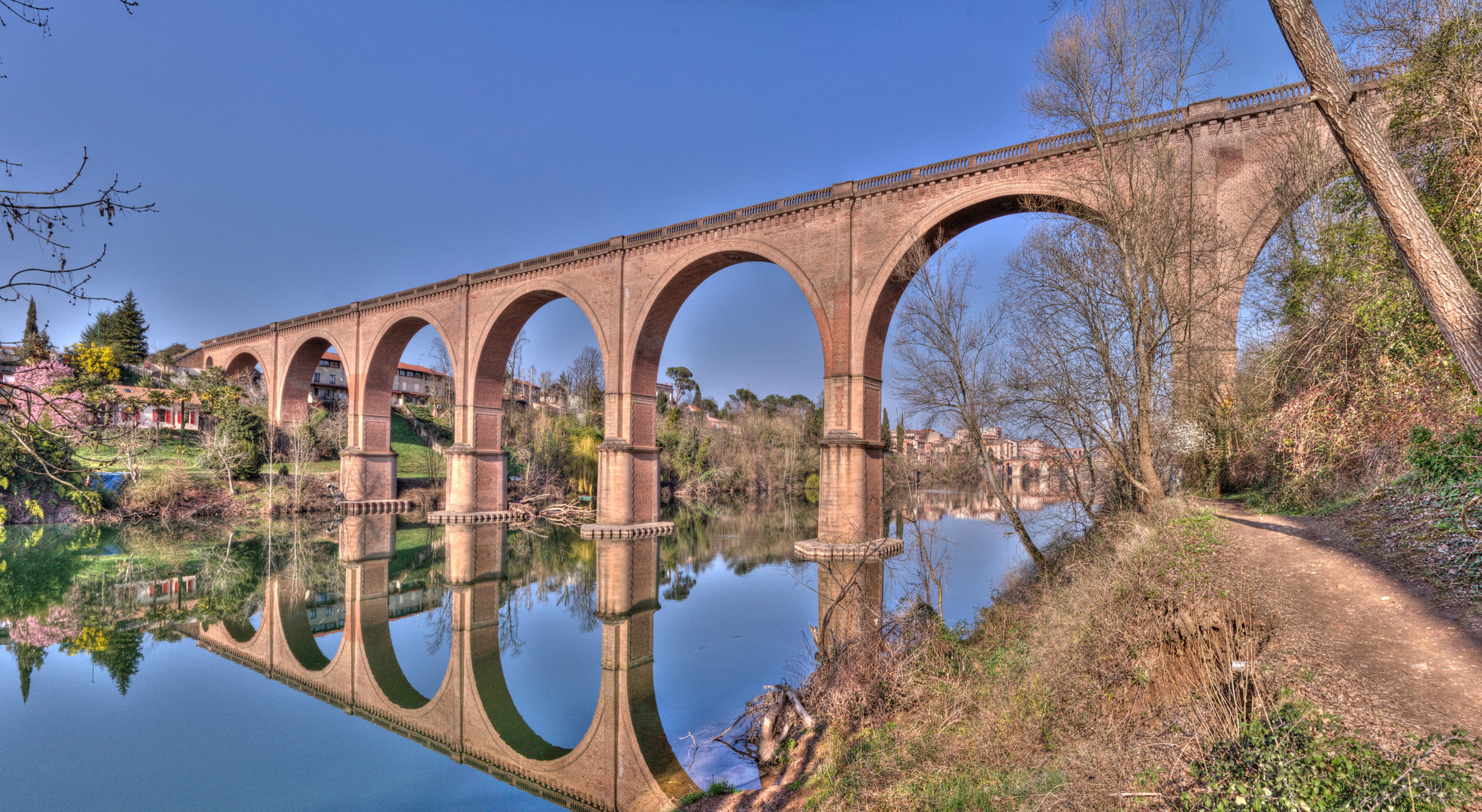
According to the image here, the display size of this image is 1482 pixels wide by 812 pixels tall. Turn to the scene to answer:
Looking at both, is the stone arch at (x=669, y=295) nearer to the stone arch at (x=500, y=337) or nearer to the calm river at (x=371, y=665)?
the stone arch at (x=500, y=337)

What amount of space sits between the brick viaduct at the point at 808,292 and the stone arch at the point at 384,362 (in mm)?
65

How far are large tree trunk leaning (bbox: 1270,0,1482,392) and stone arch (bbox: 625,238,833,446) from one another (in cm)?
1399

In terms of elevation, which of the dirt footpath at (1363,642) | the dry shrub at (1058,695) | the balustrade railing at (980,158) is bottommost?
the dry shrub at (1058,695)

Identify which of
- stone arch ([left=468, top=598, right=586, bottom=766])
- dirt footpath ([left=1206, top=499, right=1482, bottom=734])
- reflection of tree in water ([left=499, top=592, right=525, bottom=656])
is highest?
dirt footpath ([left=1206, top=499, right=1482, bottom=734])

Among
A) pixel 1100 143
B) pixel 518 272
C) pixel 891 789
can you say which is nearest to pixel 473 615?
pixel 891 789

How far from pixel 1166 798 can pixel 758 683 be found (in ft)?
18.4

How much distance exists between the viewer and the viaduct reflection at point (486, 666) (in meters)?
6.55

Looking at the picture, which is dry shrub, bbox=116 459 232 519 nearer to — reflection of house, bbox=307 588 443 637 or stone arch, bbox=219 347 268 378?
stone arch, bbox=219 347 268 378

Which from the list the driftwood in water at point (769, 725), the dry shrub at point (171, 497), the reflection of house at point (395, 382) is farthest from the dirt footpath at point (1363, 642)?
the reflection of house at point (395, 382)

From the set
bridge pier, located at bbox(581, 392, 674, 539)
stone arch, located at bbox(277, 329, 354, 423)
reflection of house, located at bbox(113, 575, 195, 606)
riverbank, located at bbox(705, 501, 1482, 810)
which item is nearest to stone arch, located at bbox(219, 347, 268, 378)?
stone arch, located at bbox(277, 329, 354, 423)

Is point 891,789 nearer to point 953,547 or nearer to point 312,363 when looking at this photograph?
point 953,547

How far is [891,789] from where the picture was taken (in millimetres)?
4258

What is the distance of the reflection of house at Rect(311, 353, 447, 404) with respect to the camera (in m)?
52.6

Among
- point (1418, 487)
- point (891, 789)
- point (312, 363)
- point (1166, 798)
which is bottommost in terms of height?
point (891, 789)
